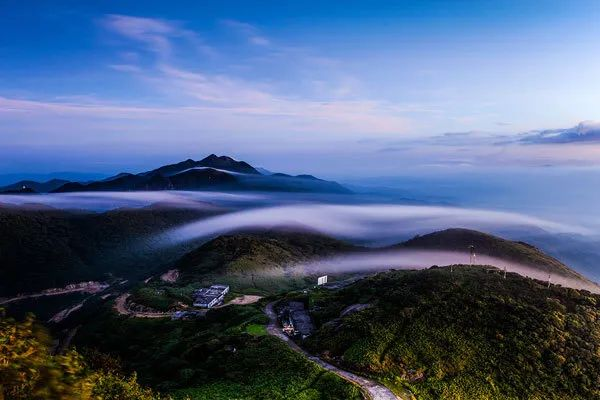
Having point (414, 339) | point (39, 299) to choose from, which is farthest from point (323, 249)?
point (414, 339)

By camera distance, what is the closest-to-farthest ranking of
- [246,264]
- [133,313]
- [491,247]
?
[133,313] < [246,264] < [491,247]

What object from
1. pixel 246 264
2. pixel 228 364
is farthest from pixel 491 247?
pixel 228 364

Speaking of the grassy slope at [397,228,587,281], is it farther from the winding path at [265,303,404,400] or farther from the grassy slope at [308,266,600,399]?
the winding path at [265,303,404,400]

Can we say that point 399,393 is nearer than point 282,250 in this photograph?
Yes

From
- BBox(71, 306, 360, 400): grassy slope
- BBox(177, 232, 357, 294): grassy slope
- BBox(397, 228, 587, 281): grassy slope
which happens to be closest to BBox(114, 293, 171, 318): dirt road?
BBox(71, 306, 360, 400): grassy slope

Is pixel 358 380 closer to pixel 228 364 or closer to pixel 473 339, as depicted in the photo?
pixel 228 364

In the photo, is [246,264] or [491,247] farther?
[491,247]

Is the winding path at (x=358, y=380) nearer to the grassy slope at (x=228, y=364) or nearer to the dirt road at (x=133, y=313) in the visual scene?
the grassy slope at (x=228, y=364)

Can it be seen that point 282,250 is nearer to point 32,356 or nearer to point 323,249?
point 323,249
